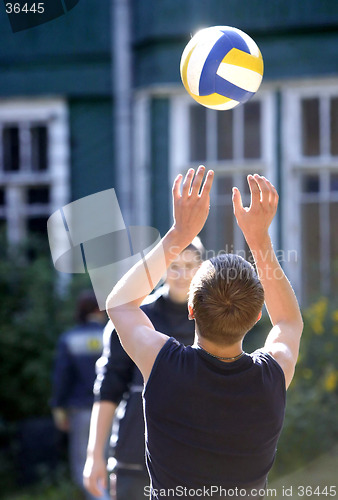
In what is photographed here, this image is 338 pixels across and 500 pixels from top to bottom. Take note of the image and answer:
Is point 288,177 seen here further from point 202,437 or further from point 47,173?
point 202,437

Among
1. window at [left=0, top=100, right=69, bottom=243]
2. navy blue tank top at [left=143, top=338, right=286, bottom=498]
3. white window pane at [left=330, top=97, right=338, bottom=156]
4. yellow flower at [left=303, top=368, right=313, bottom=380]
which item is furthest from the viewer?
window at [left=0, top=100, right=69, bottom=243]

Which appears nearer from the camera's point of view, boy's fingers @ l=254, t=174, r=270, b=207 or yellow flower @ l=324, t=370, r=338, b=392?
boy's fingers @ l=254, t=174, r=270, b=207

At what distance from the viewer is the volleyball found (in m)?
3.80

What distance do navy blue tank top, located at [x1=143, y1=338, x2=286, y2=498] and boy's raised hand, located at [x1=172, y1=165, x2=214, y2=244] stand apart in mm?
430

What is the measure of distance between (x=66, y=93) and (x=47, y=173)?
3.06 ft

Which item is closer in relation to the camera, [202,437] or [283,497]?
[202,437]

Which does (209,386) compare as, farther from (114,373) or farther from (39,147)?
(39,147)

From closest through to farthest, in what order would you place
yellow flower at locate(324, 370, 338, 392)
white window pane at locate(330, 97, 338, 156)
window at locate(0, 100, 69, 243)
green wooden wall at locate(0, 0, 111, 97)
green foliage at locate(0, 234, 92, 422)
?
yellow flower at locate(324, 370, 338, 392), green foliage at locate(0, 234, 92, 422), white window pane at locate(330, 97, 338, 156), green wooden wall at locate(0, 0, 111, 97), window at locate(0, 100, 69, 243)

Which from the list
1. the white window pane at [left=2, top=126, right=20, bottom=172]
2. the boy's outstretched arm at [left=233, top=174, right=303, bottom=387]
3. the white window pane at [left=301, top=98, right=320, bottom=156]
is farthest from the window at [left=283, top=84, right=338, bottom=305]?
the boy's outstretched arm at [left=233, top=174, right=303, bottom=387]

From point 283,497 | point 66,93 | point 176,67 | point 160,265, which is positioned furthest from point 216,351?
point 66,93

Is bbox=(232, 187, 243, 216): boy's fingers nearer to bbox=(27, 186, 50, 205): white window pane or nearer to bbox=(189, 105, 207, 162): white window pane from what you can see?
bbox=(189, 105, 207, 162): white window pane

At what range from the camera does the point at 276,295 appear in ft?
8.93

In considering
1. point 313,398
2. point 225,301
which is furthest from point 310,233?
point 225,301

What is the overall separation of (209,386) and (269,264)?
532mm
